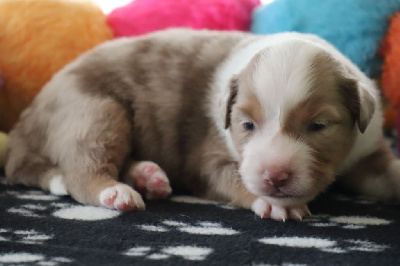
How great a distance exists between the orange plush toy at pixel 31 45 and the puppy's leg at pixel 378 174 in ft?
7.09

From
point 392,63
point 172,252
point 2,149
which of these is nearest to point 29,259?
point 172,252

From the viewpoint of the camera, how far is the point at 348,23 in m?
4.07

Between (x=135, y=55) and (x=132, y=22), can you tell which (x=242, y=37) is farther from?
(x=132, y=22)

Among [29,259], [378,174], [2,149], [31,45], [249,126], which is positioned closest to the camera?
[29,259]

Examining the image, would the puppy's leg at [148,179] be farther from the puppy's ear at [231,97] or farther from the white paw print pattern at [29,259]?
the white paw print pattern at [29,259]

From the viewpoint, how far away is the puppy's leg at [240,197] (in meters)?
2.42

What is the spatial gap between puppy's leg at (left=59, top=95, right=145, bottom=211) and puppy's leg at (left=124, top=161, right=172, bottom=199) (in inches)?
3.3

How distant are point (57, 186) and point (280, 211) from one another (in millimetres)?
1210

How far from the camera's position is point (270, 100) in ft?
7.75

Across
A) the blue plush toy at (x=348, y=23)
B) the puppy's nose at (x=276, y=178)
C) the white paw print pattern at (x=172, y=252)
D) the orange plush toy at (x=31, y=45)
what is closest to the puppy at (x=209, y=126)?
the puppy's nose at (x=276, y=178)

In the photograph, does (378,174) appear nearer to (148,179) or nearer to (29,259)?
(148,179)

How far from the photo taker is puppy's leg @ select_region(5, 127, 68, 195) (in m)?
3.00

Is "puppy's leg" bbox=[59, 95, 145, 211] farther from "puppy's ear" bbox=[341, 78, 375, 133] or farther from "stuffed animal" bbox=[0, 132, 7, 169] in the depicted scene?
"puppy's ear" bbox=[341, 78, 375, 133]

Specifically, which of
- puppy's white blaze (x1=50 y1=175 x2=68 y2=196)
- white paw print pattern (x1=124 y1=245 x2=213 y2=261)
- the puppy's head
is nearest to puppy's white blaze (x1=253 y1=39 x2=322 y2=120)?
the puppy's head
